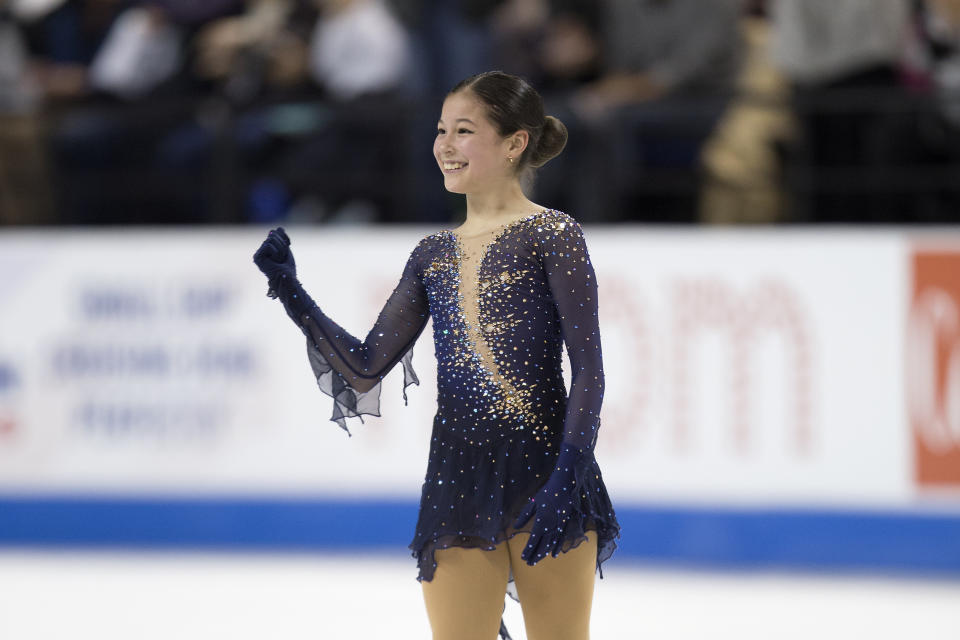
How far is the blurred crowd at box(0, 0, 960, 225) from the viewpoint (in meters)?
5.68

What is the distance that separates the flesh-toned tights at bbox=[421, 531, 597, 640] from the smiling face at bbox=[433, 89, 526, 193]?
24.8 inches

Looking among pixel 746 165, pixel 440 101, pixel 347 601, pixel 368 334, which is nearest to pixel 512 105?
pixel 368 334

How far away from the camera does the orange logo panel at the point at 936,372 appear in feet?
17.1

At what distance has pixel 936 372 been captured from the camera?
5223 millimetres

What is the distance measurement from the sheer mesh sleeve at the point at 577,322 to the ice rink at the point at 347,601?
2041 mm

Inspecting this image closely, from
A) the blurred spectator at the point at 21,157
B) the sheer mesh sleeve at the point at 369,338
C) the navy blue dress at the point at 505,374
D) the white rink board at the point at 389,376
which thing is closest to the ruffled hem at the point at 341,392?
the sheer mesh sleeve at the point at 369,338

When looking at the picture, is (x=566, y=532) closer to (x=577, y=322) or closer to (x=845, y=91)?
A: (x=577, y=322)

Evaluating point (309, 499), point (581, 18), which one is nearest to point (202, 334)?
point (309, 499)

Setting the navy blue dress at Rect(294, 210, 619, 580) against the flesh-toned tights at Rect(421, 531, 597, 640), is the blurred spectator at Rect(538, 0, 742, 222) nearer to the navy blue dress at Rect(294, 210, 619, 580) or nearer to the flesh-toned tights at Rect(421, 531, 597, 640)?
the navy blue dress at Rect(294, 210, 619, 580)

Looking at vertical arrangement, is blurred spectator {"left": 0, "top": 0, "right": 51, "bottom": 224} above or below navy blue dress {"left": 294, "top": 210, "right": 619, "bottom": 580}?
above

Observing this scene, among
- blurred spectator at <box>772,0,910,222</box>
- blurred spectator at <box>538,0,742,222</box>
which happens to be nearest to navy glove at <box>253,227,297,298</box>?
blurred spectator at <box>538,0,742,222</box>

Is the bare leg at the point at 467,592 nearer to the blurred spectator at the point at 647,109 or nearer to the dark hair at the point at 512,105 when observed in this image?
the dark hair at the point at 512,105

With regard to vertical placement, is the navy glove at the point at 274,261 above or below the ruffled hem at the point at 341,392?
above

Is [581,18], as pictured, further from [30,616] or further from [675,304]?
[30,616]
